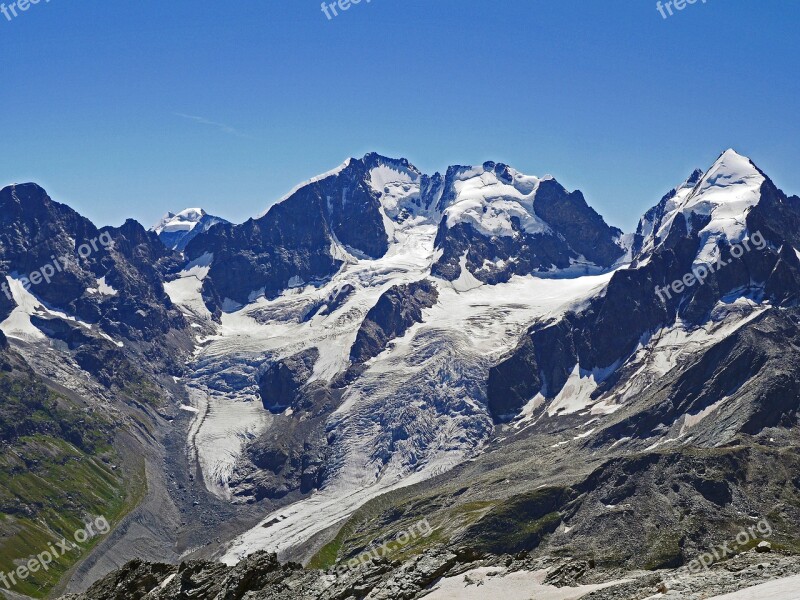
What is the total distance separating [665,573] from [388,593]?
79.8ft

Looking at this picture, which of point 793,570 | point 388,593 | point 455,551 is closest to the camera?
point 793,570

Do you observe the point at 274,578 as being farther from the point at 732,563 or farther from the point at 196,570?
the point at 732,563

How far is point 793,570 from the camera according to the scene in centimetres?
6281

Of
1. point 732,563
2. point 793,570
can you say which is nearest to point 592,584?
point 732,563

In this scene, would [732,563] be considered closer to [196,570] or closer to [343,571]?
[343,571]

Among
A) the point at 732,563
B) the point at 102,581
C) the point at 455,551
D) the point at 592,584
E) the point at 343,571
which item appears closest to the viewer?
the point at 732,563

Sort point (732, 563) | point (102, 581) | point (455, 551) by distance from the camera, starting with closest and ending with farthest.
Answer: point (732, 563)
point (455, 551)
point (102, 581)

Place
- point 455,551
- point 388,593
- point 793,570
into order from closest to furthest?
point 793,570 → point 388,593 → point 455,551

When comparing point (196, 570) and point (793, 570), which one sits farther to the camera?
point (196, 570)

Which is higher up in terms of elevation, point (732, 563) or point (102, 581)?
point (102, 581)

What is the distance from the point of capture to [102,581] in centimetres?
11381

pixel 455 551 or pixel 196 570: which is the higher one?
pixel 196 570

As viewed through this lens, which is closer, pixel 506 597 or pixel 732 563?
pixel 732 563

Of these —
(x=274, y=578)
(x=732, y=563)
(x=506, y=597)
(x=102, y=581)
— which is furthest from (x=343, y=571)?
(x=732, y=563)
